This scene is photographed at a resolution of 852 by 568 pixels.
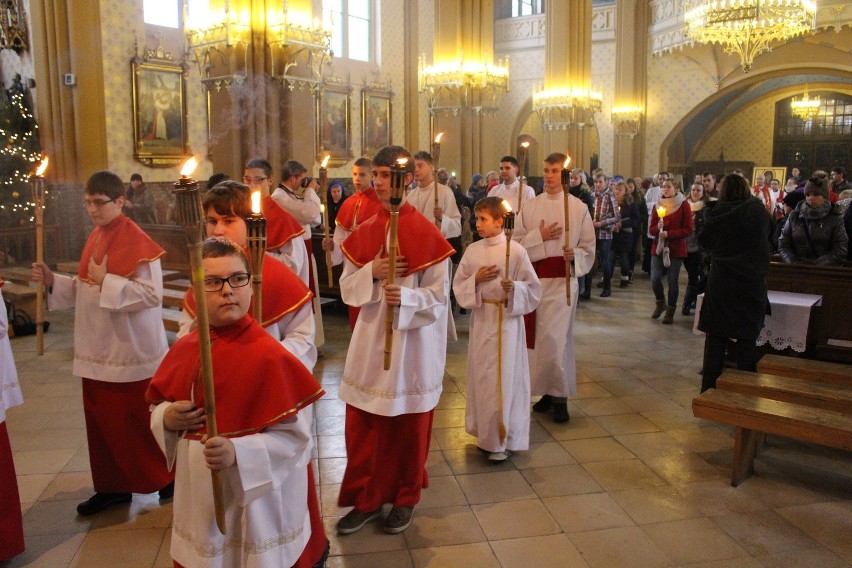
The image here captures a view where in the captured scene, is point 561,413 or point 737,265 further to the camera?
point 561,413

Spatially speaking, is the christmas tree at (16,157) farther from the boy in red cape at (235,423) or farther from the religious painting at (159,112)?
the boy in red cape at (235,423)

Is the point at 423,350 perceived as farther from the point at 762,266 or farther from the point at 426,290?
the point at 762,266

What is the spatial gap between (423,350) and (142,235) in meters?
1.59

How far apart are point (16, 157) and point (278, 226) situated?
868 cm

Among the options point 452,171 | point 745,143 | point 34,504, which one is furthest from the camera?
point 745,143

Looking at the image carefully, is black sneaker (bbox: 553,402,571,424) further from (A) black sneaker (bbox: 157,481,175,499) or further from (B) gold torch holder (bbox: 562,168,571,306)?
(A) black sneaker (bbox: 157,481,175,499)

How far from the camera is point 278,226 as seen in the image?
572cm

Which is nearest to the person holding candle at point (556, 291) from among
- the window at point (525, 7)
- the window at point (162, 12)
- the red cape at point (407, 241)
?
the red cape at point (407, 241)

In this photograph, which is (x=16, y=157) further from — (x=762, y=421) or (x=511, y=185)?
(x=762, y=421)

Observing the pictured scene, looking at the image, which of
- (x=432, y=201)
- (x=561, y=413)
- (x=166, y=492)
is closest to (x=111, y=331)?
(x=166, y=492)

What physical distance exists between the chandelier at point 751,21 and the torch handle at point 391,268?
13775 millimetres

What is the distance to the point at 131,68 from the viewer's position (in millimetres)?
13234

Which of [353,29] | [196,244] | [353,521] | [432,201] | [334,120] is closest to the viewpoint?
[196,244]

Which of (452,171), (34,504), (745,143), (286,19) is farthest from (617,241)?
(745,143)
